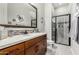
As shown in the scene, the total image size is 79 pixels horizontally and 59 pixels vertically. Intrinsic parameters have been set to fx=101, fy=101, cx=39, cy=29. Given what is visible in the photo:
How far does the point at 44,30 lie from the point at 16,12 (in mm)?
A: 539

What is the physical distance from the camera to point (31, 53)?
158 centimetres

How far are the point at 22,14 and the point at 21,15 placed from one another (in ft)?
0.08

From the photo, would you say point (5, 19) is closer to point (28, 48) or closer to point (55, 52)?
point (28, 48)

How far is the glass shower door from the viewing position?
5.30 feet

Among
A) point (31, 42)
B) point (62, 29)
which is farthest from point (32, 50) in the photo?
point (62, 29)

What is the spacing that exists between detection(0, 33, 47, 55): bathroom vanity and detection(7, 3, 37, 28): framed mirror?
244 millimetres

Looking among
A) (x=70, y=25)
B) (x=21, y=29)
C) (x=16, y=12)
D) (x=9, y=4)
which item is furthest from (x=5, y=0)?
(x=70, y=25)

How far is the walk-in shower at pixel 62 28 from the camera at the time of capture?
1.61 meters

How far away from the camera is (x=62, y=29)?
64.8 inches

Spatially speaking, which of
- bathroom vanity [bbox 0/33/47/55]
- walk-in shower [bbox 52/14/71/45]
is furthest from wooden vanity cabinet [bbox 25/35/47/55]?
walk-in shower [bbox 52/14/71/45]

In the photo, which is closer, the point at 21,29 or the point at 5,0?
the point at 5,0

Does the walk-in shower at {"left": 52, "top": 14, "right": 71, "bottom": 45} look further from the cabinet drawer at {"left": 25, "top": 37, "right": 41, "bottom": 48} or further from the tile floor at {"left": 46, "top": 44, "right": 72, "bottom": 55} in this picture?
the cabinet drawer at {"left": 25, "top": 37, "right": 41, "bottom": 48}

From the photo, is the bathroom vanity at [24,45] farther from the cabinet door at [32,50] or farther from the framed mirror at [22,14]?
the framed mirror at [22,14]

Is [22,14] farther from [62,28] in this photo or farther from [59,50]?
[59,50]
